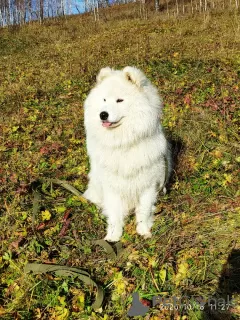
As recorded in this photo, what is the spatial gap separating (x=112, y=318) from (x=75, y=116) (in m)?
3.94

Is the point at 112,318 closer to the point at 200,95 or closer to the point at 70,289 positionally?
the point at 70,289

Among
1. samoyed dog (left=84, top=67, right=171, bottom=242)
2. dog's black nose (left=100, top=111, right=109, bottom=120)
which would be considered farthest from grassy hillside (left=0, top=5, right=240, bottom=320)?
dog's black nose (left=100, top=111, right=109, bottom=120)

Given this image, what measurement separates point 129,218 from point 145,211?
277 millimetres

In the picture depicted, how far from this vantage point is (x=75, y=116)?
18.2 ft

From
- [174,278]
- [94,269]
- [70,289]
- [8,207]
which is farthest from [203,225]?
[8,207]

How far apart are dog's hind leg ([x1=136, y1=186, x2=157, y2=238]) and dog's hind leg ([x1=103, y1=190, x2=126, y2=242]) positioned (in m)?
0.17

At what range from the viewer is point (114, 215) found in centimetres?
304

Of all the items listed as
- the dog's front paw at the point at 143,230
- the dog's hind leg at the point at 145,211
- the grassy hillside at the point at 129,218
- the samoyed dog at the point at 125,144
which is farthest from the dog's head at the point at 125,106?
the grassy hillside at the point at 129,218

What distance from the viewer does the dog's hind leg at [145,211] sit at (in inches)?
117

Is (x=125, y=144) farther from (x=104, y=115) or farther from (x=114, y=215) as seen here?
(x=114, y=215)

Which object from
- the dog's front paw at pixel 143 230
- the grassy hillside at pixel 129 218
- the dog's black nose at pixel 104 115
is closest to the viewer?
the grassy hillside at pixel 129 218


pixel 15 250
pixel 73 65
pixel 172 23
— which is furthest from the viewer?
pixel 172 23

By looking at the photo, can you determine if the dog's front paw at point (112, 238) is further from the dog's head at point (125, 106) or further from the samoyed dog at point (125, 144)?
the dog's head at point (125, 106)

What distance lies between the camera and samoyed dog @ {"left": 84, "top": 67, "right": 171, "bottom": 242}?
2.64 m
